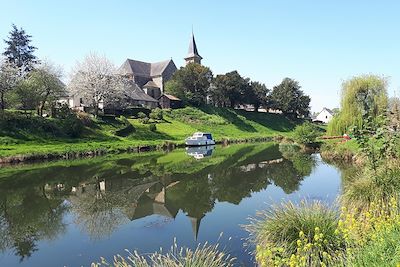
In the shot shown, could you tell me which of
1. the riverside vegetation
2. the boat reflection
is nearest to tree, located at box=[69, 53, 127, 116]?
the boat reflection

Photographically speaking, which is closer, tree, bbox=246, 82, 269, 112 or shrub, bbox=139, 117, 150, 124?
shrub, bbox=139, 117, 150, 124

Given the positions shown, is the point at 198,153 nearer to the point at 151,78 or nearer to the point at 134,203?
the point at 134,203

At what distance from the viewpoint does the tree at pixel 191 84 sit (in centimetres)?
8094

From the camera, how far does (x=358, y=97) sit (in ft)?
127

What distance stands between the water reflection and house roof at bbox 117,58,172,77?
2390 inches

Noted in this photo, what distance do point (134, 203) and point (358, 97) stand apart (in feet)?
103

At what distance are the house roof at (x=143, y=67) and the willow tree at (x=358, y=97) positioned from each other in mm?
59339

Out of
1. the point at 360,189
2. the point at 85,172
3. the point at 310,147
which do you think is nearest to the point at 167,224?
the point at 360,189

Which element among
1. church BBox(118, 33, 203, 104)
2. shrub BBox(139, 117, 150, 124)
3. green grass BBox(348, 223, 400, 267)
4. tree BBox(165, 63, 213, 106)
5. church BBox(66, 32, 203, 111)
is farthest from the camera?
church BBox(118, 33, 203, 104)

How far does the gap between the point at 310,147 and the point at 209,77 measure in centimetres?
4697

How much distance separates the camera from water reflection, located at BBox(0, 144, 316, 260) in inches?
523

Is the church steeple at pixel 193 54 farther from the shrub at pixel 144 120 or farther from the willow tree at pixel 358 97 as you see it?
the willow tree at pixel 358 97

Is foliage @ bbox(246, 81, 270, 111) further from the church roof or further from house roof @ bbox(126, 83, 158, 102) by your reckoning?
house roof @ bbox(126, 83, 158, 102)

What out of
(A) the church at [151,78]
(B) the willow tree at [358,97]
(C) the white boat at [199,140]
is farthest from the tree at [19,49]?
(B) the willow tree at [358,97]
